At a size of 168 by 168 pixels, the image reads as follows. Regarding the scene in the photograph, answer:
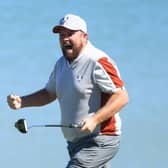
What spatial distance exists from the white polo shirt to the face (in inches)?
2.8

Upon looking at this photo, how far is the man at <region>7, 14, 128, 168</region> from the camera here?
11.6m

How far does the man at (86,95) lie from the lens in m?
11.6

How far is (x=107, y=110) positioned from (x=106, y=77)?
41 cm

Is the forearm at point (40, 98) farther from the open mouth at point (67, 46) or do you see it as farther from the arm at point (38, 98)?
the open mouth at point (67, 46)

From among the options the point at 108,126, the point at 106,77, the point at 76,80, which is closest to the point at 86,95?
the point at 76,80

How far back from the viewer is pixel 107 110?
11508 millimetres

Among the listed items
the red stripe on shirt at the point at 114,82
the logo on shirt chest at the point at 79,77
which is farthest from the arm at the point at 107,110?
the logo on shirt chest at the point at 79,77

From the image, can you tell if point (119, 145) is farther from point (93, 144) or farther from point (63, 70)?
point (63, 70)

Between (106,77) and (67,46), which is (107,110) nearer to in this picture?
(106,77)

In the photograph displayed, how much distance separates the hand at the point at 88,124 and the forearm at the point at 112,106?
0.05 m

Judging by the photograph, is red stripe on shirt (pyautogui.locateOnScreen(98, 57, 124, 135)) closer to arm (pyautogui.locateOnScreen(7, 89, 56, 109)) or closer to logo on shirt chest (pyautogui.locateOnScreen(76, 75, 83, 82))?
logo on shirt chest (pyautogui.locateOnScreen(76, 75, 83, 82))

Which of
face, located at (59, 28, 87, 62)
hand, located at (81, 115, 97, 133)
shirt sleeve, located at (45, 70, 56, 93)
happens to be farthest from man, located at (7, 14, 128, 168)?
shirt sleeve, located at (45, 70, 56, 93)

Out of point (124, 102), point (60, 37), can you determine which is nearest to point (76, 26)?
point (60, 37)

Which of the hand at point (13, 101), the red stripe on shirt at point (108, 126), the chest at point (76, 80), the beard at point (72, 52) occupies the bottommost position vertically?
the red stripe on shirt at point (108, 126)
